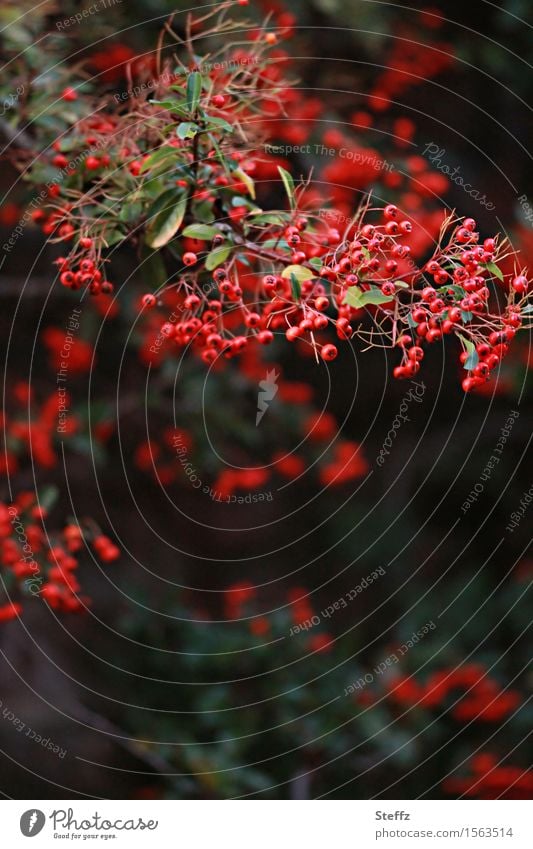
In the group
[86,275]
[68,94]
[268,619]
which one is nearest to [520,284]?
[86,275]

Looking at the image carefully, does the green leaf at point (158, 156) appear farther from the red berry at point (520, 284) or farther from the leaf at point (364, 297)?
the red berry at point (520, 284)

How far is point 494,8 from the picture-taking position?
6.23 ft

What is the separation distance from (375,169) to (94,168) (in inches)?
30.6

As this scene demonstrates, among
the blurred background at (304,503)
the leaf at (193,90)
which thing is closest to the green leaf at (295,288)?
the leaf at (193,90)

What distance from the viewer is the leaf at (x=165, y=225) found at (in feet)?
2.86

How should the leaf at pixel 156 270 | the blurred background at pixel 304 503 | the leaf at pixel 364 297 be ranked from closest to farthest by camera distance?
the leaf at pixel 364 297 < the leaf at pixel 156 270 < the blurred background at pixel 304 503

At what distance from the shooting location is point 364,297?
75 cm

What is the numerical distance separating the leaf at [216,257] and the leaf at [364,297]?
0.15m

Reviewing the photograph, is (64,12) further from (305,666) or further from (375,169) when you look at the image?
(305,666)

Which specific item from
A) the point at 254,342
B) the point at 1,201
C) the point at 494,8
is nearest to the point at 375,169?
the point at 254,342

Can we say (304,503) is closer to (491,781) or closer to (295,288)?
(491,781)

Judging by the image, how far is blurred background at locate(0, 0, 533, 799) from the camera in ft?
5.44
